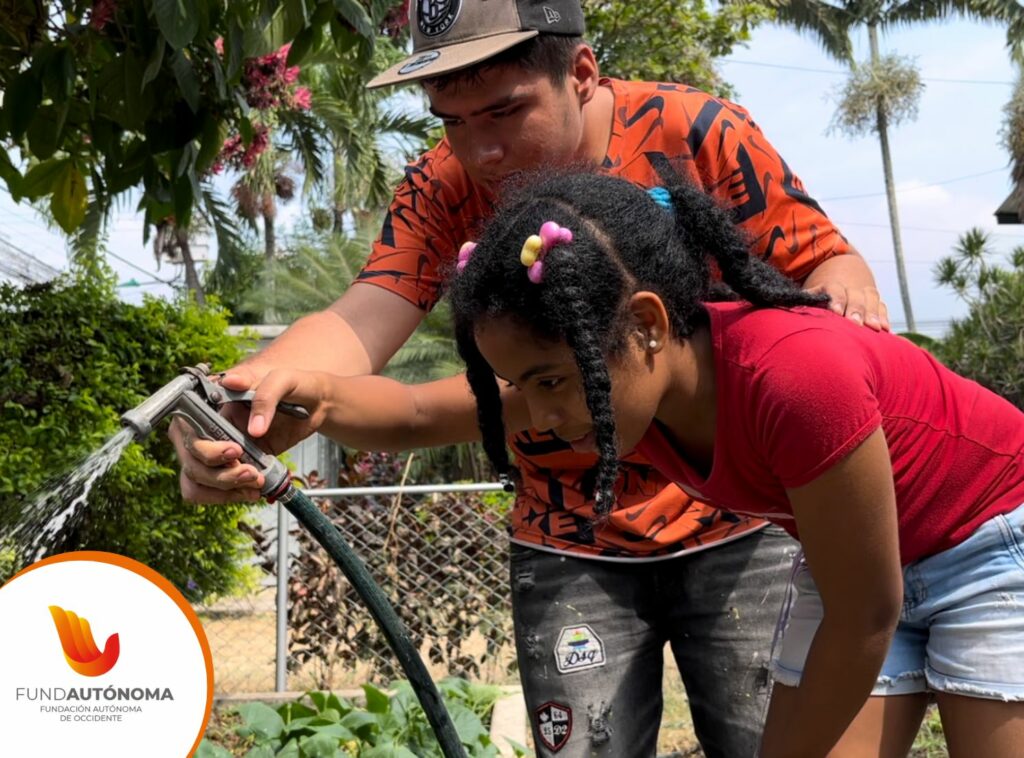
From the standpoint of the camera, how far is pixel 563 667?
98.3 inches

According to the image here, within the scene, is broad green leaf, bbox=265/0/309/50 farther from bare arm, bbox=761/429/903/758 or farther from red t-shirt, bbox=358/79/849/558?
bare arm, bbox=761/429/903/758

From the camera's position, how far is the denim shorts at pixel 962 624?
1915mm

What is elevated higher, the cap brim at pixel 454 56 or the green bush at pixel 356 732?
the cap brim at pixel 454 56

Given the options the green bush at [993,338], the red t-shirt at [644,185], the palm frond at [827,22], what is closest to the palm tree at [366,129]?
the green bush at [993,338]

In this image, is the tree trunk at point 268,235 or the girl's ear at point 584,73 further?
the tree trunk at point 268,235

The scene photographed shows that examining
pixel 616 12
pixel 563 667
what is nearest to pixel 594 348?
pixel 563 667

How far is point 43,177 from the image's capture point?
411cm

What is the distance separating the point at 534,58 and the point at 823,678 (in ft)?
3.83

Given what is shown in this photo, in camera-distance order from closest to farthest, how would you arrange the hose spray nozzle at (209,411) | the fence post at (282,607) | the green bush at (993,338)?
the hose spray nozzle at (209,411), the fence post at (282,607), the green bush at (993,338)

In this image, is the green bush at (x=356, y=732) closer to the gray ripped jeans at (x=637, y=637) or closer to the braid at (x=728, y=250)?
the gray ripped jeans at (x=637, y=637)

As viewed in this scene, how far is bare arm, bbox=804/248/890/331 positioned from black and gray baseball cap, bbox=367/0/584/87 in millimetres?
638

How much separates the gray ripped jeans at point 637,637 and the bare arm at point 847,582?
0.56 metres

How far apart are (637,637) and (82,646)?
1.11 m

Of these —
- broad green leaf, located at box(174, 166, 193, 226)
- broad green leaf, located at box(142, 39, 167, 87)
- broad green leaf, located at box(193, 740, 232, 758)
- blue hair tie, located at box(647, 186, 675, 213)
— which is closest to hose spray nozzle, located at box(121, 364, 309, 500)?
blue hair tie, located at box(647, 186, 675, 213)
